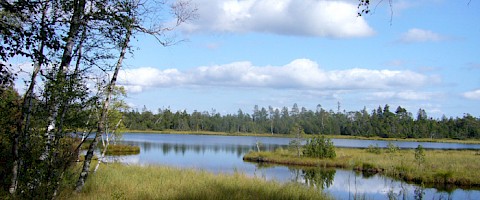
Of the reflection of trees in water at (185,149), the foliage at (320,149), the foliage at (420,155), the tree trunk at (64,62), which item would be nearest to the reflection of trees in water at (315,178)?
the foliage at (420,155)

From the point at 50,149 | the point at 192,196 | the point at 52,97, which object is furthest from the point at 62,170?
the point at 192,196

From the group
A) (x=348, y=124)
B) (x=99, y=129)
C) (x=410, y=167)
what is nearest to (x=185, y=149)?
(x=410, y=167)

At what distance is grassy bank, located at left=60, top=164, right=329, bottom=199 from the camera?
10.8 meters

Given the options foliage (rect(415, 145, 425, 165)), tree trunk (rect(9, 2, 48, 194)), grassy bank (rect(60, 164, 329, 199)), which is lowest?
grassy bank (rect(60, 164, 329, 199))

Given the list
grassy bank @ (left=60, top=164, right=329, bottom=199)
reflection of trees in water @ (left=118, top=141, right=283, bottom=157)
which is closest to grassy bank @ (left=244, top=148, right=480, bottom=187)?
reflection of trees in water @ (left=118, top=141, right=283, bottom=157)

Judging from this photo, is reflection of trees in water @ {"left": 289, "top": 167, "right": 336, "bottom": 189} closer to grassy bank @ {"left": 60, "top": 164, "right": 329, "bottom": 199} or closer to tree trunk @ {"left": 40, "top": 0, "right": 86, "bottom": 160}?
grassy bank @ {"left": 60, "top": 164, "right": 329, "bottom": 199}

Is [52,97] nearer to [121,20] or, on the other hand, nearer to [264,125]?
[121,20]

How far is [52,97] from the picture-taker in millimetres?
7297

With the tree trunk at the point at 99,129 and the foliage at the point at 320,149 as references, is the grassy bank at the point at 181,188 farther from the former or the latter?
the foliage at the point at 320,149

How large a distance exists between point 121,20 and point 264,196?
6.53 metres

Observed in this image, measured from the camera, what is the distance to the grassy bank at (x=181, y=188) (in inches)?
425

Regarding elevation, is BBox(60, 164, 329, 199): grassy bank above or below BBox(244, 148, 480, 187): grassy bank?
above

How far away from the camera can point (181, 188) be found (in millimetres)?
11891

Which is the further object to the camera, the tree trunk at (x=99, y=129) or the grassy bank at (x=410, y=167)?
the grassy bank at (x=410, y=167)
